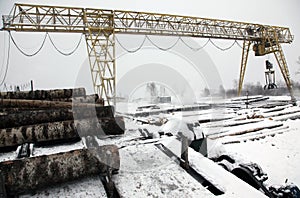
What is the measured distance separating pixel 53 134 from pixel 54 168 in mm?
845

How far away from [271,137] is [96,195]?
5954mm

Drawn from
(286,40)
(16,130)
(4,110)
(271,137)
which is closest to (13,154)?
(16,130)

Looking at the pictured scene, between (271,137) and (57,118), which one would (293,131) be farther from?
(57,118)

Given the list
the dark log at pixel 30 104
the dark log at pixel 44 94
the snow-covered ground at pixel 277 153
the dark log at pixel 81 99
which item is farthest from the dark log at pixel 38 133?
the snow-covered ground at pixel 277 153

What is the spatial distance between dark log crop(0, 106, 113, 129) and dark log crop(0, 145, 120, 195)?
1.07m

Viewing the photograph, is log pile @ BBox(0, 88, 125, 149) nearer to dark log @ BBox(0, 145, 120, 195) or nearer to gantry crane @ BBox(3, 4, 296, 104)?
dark log @ BBox(0, 145, 120, 195)

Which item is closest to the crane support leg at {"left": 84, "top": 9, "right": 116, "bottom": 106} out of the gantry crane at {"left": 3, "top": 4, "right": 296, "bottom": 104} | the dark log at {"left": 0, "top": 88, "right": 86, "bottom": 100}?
the gantry crane at {"left": 3, "top": 4, "right": 296, "bottom": 104}

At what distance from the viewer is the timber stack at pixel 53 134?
1.50 m

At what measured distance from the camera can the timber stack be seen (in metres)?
1.50

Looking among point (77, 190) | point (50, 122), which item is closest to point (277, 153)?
point (77, 190)

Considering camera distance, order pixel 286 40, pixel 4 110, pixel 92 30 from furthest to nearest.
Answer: pixel 286 40, pixel 92 30, pixel 4 110

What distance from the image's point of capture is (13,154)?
2.09 meters

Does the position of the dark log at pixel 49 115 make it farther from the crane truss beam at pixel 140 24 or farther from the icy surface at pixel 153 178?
the crane truss beam at pixel 140 24

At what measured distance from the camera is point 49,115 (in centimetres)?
257
